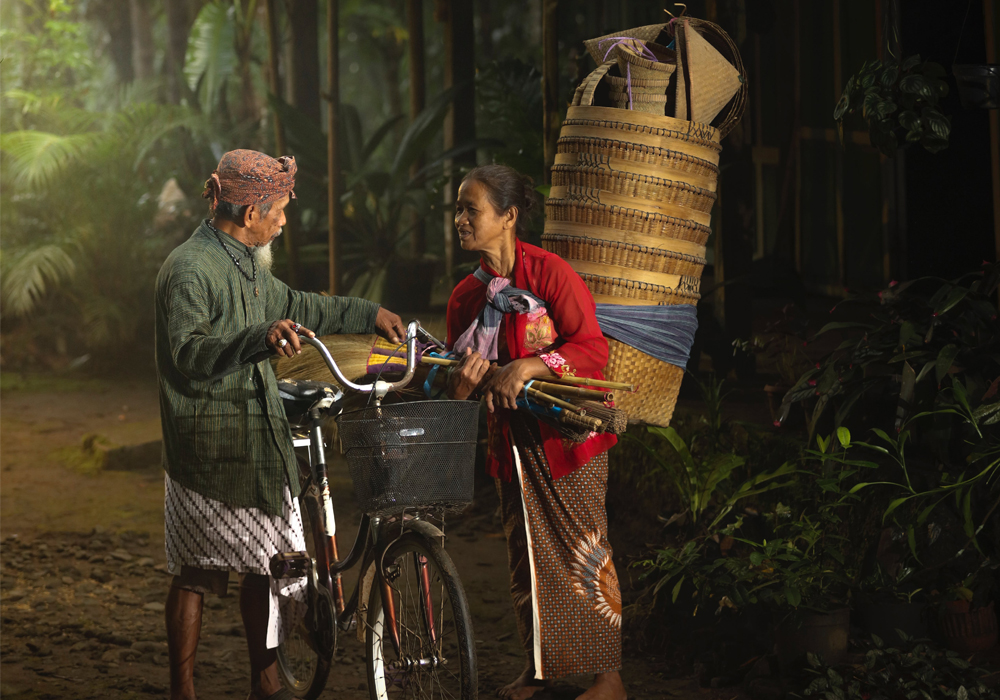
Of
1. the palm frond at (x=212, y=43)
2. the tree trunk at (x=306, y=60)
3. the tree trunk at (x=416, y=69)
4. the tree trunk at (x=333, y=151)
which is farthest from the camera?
the palm frond at (x=212, y=43)

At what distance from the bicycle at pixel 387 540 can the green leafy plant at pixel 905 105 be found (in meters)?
2.21

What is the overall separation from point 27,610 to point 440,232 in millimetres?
11726

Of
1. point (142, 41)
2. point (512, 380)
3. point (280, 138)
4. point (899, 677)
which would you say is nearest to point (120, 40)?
point (142, 41)

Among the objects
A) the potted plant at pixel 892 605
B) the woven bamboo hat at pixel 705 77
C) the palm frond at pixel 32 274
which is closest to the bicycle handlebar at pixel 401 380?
the woven bamboo hat at pixel 705 77

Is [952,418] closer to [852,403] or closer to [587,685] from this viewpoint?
[852,403]

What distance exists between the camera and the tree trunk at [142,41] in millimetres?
18688

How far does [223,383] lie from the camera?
3.19 m

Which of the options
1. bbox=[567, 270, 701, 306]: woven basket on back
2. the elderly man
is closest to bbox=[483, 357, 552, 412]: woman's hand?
the elderly man

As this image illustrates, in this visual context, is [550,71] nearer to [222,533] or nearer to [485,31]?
[222,533]

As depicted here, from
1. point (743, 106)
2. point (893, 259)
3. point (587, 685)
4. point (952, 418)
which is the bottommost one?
point (587, 685)

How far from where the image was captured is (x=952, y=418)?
12.5 feet

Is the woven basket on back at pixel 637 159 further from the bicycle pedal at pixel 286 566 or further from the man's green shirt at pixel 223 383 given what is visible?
the bicycle pedal at pixel 286 566

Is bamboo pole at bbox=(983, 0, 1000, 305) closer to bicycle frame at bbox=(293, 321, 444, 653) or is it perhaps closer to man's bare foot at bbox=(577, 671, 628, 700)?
man's bare foot at bbox=(577, 671, 628, 700)

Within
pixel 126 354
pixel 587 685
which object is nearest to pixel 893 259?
pixel 587 685
